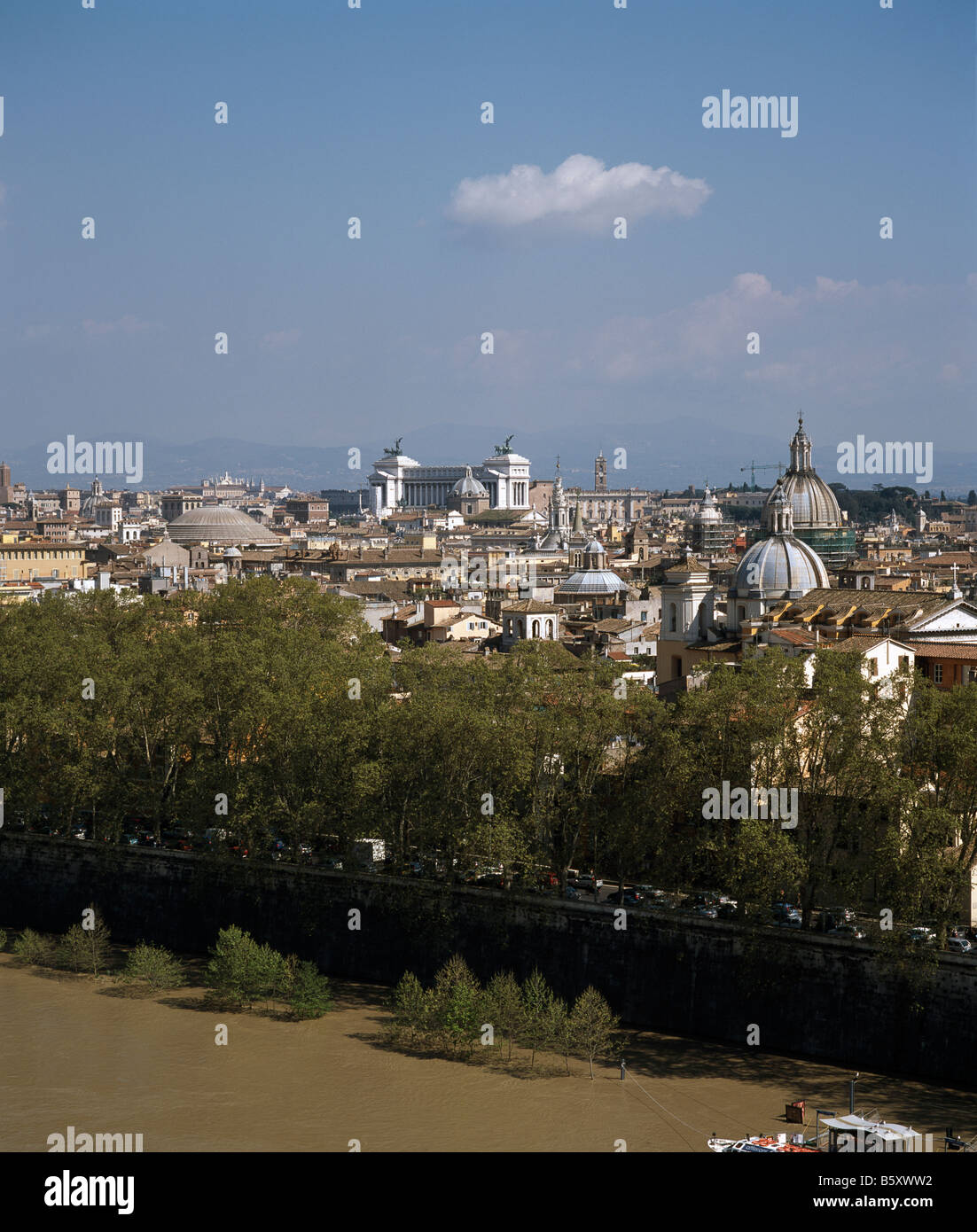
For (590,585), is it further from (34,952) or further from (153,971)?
(153,971)

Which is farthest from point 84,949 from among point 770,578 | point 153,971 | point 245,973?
point 770,578

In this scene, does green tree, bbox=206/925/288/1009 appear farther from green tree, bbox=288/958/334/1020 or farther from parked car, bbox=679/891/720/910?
parked car, bbox=679/891/720/910

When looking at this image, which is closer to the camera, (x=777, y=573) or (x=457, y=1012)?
(x=457, y=1012)

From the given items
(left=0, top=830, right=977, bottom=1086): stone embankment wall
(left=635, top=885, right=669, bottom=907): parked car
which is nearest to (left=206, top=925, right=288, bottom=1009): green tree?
(left=0, top=830, right=977, bottom=1086): stone embankment wall

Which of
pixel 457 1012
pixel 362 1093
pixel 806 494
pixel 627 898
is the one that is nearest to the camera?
pixel 362 1093

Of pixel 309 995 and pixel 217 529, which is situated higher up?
pixel 217 529

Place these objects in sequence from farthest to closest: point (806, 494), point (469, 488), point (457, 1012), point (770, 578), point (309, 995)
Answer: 1. point (469, 488)
2. point (806, 494)
3. point (770, 578)
4. point (309, 995)
5. point (457, 1012)
